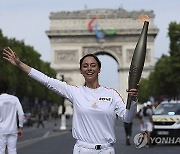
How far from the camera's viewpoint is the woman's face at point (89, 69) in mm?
6766

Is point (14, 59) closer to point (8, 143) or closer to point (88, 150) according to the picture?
point (88, 150)

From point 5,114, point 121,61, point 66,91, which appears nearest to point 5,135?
point 5,114

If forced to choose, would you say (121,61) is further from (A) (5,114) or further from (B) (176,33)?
(A) (5,114)

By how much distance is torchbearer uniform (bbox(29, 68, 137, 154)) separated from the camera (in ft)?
22.0

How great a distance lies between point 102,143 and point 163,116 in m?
17.0

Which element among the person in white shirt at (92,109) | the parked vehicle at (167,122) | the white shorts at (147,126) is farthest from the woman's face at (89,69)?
the parked vehicle at (167,122)

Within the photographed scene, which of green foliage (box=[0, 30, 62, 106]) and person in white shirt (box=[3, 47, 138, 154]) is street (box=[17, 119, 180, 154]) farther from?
green foliage (box=[0, 30, 62, 106])

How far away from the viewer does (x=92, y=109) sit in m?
6.68

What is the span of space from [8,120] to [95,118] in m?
5.20

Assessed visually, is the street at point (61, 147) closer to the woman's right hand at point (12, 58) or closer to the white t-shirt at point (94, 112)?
the white t-shirt at point (94, 112)

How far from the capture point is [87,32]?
119 m

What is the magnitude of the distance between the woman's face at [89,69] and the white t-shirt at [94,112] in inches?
5.3

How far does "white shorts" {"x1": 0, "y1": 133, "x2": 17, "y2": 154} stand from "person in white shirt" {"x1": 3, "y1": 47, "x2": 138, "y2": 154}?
190 inches

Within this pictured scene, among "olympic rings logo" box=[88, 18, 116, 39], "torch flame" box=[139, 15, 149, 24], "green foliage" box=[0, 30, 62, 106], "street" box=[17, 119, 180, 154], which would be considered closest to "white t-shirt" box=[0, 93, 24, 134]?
"torch flame" box=[139, 15, 149, 24]
